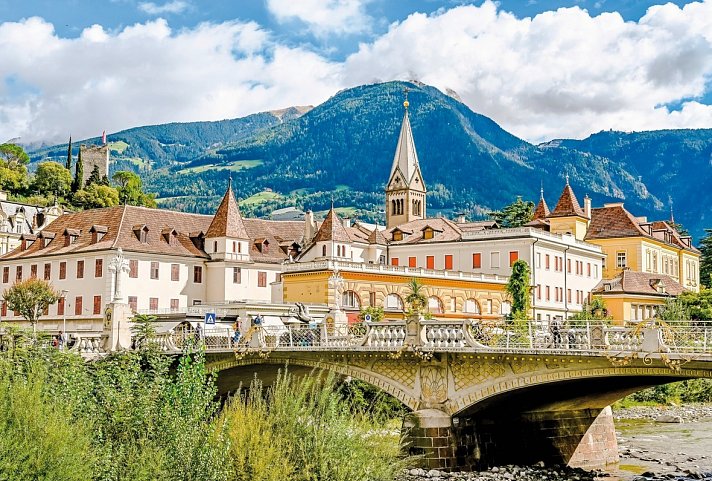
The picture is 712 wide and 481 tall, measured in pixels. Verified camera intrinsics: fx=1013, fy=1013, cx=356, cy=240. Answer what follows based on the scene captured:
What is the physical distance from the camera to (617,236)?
10631 cm

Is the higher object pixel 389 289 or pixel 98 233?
pixel 98 233

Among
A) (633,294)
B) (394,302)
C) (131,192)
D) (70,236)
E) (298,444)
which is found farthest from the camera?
(131,192)

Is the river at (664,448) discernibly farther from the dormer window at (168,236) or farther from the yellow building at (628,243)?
the yellow building at (628,243)

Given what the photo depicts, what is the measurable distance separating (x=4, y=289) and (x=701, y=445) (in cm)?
6037

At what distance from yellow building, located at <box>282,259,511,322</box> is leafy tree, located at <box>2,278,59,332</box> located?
1840 cm

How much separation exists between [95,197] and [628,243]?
67559 millimetres

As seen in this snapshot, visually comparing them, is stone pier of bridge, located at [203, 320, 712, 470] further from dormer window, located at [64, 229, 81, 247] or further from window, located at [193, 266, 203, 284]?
dormer window, located at [64, 229, 81, 247]

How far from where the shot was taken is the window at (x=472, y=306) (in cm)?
8662

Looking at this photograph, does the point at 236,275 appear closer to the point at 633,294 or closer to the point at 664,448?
the point at 633,294

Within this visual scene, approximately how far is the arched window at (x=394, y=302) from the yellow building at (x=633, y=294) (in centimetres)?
2272

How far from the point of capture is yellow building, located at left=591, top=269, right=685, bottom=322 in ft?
309

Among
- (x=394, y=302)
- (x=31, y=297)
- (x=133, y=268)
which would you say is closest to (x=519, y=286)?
(x=394, y=302)

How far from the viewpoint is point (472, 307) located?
86938 millimetres

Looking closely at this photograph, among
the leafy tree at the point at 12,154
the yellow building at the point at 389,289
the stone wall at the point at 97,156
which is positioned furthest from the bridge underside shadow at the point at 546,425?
the stone wall at the point at 97,156
